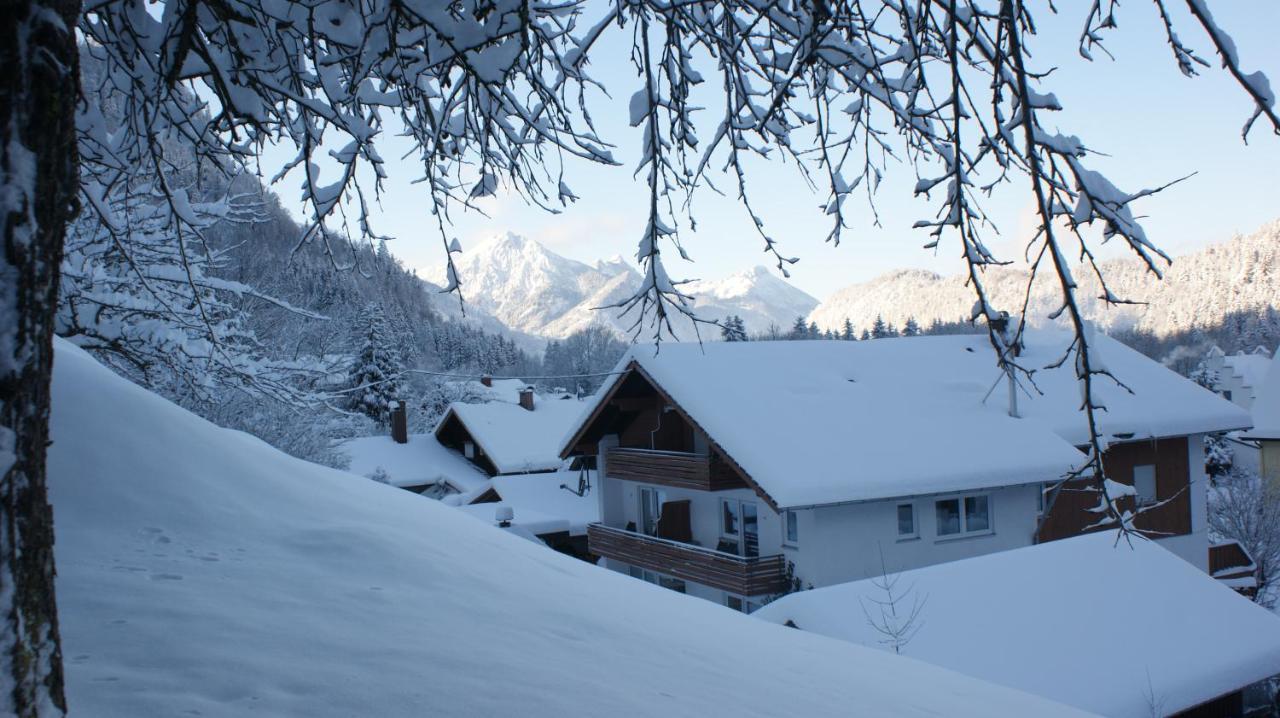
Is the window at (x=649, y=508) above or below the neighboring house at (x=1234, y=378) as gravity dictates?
below

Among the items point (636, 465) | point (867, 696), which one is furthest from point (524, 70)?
point (636, 465)

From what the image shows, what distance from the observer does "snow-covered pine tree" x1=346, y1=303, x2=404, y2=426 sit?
41.5 meters

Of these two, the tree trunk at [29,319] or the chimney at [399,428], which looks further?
the chimney at [399,428]

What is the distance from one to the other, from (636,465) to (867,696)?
1547 centimetres

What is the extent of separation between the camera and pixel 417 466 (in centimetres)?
3397

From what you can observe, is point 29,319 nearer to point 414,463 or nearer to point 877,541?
point 877,541

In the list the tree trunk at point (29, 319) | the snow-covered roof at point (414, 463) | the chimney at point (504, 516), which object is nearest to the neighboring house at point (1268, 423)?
the chimney at point (504, 516)

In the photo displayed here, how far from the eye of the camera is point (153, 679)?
2182 millimetres

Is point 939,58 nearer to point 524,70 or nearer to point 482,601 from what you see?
point 524,70

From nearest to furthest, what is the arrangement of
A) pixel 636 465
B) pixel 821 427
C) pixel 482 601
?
1. pixel 482 601
2. pixel 821 427
3. pixel 636 465

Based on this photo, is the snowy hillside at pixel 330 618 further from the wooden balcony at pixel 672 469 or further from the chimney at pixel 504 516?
the chimney at pixel 504 516

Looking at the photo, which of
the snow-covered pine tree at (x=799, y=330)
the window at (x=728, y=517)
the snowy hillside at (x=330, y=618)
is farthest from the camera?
the snow-covered pine tree at (x=799, y=330)

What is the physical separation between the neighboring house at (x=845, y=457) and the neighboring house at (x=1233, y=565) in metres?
0.31

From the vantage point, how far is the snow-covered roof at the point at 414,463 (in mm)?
32500
